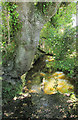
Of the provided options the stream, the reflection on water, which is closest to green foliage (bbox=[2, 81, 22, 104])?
the stream

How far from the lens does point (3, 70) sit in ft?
11.9

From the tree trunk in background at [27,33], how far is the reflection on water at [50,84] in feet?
6.11

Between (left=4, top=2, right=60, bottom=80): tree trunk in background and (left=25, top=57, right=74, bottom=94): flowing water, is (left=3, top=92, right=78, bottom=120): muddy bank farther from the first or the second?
(left=4, top=2, right=60, bottom=80): tree trunk in background

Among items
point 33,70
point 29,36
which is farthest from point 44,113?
point 33,70

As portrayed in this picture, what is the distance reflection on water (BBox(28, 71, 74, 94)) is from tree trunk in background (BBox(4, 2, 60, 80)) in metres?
1.86

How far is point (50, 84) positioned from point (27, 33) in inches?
131

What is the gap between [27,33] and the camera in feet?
10.2

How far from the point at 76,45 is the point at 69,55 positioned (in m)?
0.58

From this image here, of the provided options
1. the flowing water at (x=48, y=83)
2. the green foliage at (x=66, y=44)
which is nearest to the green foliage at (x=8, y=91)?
the flowing water at (x=48, y=83)

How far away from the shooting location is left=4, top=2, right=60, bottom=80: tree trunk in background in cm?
290

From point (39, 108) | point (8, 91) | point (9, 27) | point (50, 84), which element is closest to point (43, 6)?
point (9, 27)

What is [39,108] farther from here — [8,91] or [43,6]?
[43,6]

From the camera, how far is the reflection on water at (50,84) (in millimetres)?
5011

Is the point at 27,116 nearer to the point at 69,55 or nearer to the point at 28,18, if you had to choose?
the point at 28,18
